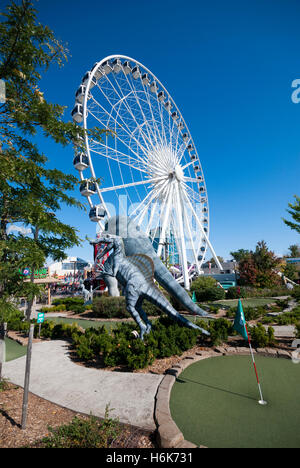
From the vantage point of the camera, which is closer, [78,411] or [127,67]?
[78,411]

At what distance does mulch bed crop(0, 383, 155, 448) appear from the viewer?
3.06 metres

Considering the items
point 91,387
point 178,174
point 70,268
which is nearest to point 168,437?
point 91,387

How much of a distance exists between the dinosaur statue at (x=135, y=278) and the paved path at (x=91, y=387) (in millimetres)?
2014

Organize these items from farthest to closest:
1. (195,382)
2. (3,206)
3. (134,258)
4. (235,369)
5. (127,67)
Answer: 1. (127,67)
2. (134,258)
3. (235,369)
4. (195,382)
5. (3,206)

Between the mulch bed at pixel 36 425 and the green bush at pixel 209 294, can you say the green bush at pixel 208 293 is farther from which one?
the mulch bed at pixel 36 425

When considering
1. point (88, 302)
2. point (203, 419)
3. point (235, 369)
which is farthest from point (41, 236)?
point (88, 302)

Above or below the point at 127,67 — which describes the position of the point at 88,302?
below

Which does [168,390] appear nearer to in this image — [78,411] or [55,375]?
[78,411]

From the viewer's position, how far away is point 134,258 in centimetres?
781

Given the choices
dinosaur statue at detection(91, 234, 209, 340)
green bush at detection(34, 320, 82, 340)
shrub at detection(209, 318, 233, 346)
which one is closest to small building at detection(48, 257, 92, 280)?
green bush at detection(34, 320, 82, 340)

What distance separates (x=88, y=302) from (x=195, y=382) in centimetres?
1512

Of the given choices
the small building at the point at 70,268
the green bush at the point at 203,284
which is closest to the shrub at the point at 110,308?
the green bush at the point at 203,284

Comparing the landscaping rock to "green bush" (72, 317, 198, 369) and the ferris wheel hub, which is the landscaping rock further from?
the ferris wheel hub

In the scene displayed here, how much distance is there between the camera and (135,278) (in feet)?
23.9
